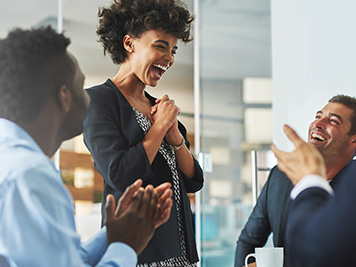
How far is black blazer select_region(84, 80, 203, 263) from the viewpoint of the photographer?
0.80 metres

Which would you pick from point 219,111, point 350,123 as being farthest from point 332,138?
point 219,111

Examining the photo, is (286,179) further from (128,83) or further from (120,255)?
(120,255)

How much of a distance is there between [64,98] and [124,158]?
243 millimetres

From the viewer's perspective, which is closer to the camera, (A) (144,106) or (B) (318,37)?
(A) (144,106)

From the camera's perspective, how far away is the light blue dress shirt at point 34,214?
508 millimetres

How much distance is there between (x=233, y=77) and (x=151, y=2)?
1663 millimetres

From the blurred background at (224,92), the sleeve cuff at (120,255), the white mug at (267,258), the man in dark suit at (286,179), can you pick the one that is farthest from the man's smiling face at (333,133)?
→ the blurred background at (224,92)

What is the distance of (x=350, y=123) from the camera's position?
96cm

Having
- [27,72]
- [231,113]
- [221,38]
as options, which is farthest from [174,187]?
[221,38]

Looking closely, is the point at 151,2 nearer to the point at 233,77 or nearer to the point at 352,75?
the point at 352,75

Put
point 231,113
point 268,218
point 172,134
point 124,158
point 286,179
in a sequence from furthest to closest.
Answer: point 231,113, point 268,218, point 286,179, point 172,134, point 124,158

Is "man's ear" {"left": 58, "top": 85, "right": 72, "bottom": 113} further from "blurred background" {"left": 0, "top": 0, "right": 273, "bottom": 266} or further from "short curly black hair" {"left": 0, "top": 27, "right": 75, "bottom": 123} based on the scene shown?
"blurred background" {"left": 0, "top": 0, "right": 273, "bottom": 266}

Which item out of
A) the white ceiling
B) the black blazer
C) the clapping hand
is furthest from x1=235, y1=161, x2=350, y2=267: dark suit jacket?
the white ceiling

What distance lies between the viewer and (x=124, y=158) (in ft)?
2.61
